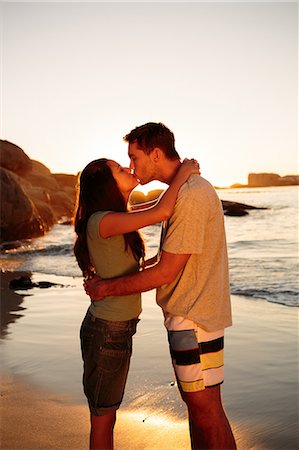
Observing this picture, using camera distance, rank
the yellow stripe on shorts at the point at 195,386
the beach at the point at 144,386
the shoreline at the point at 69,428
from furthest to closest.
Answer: the beach at the point at 144,386 → the shoreline at the point at 69,428 → the yellow stripe on shorts at the point at 195,386

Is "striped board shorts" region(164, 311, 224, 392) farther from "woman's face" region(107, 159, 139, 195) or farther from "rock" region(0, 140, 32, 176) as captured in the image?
"rock" region(0, 140, 32, 176)

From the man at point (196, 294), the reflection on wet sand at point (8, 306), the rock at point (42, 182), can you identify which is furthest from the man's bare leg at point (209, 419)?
the rock at point (42, 182)

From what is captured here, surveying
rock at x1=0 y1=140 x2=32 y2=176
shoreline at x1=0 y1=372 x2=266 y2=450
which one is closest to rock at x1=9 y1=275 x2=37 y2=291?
shoreline at x1=0 y1=372 x2=266 y2=450

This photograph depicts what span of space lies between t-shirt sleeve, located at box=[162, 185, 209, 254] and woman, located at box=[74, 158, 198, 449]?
0.07m

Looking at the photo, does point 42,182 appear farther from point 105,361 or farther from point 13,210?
point 105,361

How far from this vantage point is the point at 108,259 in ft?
11.4

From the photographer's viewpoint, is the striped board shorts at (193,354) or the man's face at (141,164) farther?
the man's face at (141,164)

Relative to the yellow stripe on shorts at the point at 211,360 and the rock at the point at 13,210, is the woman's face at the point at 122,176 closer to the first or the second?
the yellow stripe on shorts at the point at 211,360

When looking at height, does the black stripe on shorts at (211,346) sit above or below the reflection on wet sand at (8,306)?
above

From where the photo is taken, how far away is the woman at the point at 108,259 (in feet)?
11.0

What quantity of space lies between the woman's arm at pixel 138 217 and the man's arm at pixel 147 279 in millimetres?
230

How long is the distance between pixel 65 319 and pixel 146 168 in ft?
16.1

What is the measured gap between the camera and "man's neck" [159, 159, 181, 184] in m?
3.51

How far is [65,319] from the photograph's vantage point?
26.2 ft
